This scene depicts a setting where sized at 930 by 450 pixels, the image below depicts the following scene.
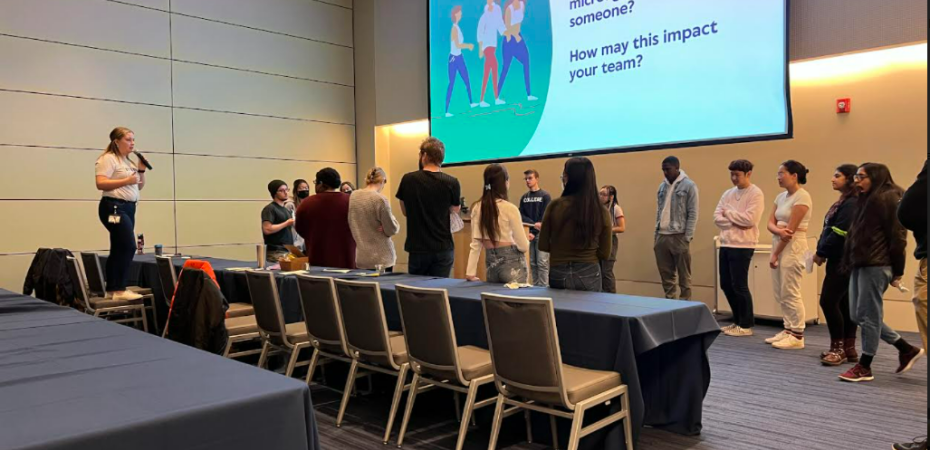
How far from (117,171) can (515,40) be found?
5.00m

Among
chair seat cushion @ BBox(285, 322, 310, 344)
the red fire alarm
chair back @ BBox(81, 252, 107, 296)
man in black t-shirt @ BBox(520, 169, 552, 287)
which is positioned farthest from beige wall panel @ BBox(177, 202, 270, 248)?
the red fire alarm

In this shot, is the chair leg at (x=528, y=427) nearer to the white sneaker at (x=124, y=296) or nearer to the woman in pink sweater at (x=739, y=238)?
the woman in pink sweater at (x=739, y=238)

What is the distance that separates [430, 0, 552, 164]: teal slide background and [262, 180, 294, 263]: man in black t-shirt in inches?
127

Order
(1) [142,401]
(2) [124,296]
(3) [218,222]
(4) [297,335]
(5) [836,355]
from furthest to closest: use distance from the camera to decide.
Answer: (3) [218,222]
(2) [124,296]
(5) [836,355]
(4) [297,335]
(1) [142,401]

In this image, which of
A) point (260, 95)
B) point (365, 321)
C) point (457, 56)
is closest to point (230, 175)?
point (260, 95)

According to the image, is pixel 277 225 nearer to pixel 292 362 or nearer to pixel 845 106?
pixel 292 362

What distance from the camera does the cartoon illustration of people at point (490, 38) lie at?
8031 mm

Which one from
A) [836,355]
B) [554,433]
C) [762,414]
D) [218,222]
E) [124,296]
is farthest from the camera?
[218,222]

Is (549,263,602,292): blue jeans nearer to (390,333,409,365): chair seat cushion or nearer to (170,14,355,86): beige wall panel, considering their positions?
(390,333,409,365): chair seat cushion

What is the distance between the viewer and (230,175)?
351 inches

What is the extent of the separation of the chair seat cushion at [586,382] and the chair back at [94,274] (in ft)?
14.0

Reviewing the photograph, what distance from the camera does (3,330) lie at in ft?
7.50

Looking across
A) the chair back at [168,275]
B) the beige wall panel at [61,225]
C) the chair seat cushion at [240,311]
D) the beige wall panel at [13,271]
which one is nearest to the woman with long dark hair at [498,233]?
the chair seat cushion at [240,311]

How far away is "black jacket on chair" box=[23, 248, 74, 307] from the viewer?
15.0ft
